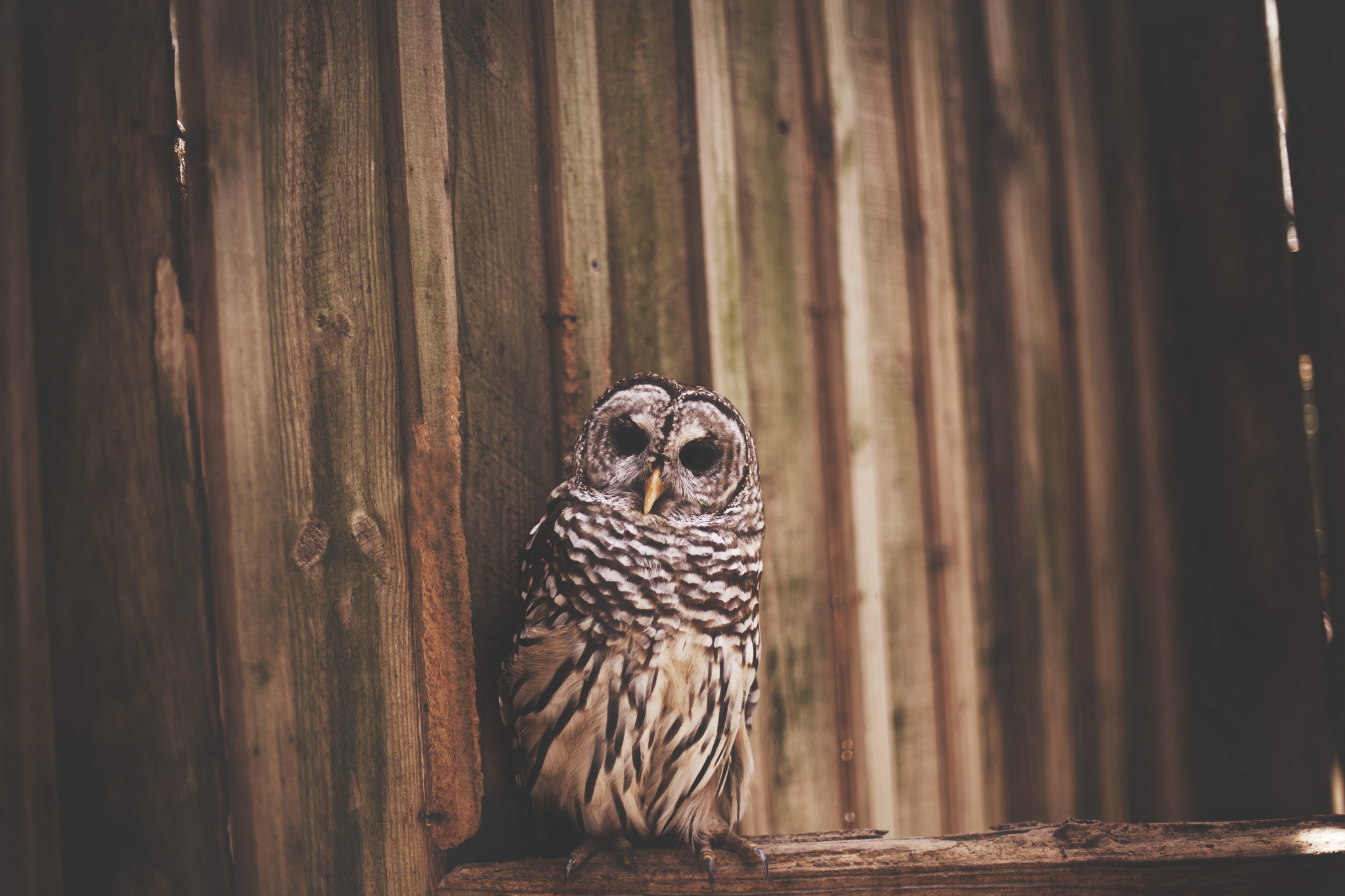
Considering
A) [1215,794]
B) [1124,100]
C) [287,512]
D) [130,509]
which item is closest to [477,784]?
[287,512]

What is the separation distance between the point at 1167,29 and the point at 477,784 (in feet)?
12.6

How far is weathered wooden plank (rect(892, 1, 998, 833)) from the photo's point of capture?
2.61 m

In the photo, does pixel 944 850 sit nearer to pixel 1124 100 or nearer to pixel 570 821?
pixel 570 821

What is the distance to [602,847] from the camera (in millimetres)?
1696

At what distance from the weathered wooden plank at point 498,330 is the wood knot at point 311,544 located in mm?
302

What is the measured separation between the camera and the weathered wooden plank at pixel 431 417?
1.59 metres

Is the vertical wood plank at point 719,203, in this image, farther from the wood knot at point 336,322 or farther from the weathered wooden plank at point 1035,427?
the weathered wooden plank at point 1035,427

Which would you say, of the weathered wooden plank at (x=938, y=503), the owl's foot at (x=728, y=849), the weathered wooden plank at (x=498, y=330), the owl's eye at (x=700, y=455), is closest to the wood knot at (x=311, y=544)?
the weathered wooden plank at (x=498, y=330)

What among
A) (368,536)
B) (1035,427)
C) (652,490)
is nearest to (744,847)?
(652,490)

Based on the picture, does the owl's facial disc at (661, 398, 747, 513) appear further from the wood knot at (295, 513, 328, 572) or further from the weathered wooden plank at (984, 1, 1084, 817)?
the weathered wooden plank at (984, 1, 1084, 817)

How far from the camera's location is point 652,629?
62.9 inches

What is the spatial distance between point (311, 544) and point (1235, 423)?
3368mm

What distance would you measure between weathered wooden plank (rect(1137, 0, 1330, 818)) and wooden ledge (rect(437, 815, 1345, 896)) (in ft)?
5.37

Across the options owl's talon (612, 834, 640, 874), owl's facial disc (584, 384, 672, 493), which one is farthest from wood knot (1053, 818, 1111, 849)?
owl's facial disc (584, 384, 672, 493)
